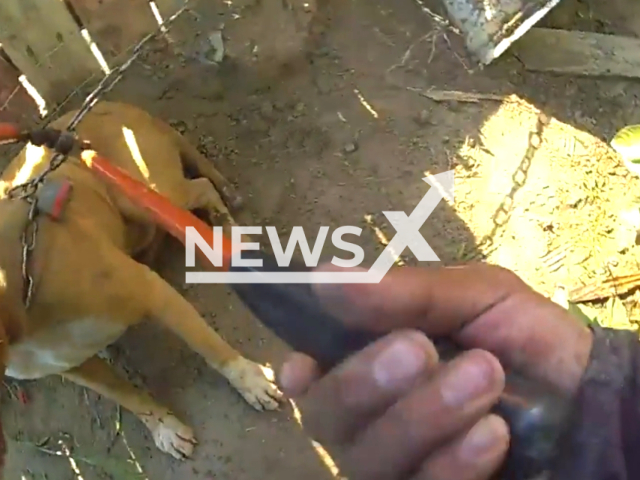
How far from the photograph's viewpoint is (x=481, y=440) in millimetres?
801

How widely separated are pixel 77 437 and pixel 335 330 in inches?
66.6

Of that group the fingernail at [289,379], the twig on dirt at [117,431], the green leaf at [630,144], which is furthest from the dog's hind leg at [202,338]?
the green leaf at [630,144]

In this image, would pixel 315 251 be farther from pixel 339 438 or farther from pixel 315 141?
pixel 339 438

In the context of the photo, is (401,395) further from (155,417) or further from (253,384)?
(155,417)

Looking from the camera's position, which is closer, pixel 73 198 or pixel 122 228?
pixel 73 198

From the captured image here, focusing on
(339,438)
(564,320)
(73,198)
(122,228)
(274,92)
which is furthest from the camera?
Answer: (274,92)

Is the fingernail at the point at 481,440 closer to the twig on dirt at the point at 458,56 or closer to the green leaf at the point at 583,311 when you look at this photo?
the green leaf at the point at 583,311

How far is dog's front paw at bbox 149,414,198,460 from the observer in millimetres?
2197

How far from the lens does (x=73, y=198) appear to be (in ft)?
6.12

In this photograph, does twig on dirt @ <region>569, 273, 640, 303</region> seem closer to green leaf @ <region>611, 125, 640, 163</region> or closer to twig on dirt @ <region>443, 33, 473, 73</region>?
green leaf @ <region>611, 125, 640, 163</region>

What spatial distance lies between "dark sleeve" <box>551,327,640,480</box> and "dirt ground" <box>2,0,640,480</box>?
1.29 meters

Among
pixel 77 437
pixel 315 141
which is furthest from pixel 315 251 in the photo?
pixel 77 437

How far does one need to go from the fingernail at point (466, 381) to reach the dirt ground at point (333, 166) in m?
1.45

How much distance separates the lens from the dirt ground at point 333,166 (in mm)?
2268
